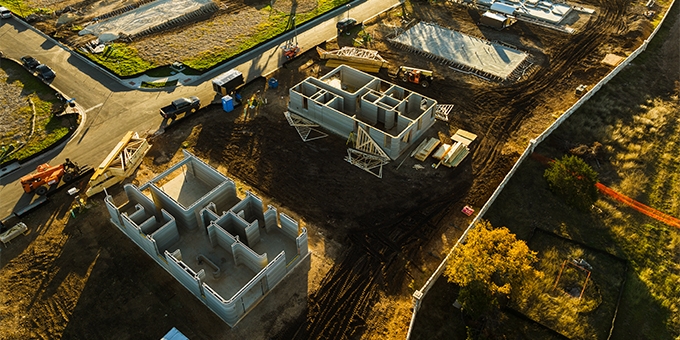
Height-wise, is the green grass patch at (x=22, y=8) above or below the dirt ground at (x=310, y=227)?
above

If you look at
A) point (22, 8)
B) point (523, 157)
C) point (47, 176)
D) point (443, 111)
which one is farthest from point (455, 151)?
point (22, 8)

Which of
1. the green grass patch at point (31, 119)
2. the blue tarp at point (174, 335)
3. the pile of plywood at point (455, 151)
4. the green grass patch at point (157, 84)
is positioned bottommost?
the blue tarp at point (174, 335)

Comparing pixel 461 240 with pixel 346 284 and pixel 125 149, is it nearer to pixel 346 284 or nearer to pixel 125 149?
pixel 346 284

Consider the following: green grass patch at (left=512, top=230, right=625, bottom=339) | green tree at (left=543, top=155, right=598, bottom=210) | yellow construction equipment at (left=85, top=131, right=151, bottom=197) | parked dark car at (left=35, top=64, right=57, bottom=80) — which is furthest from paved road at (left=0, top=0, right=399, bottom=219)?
green grass patch at (left=512, top=230, right=625, bottom=339)

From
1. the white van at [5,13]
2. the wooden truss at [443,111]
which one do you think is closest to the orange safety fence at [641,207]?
the wooden truss at [443,111]

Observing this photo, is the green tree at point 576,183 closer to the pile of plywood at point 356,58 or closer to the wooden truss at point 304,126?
the wooden truss at point 304,126

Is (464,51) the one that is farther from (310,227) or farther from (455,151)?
(310,227)
